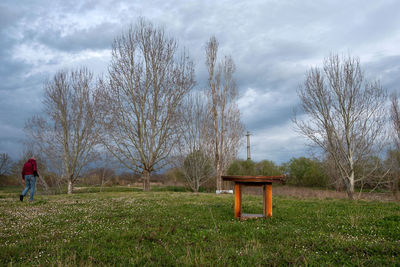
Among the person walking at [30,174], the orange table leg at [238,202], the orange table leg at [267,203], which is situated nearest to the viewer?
the orange table leg at [238,202]

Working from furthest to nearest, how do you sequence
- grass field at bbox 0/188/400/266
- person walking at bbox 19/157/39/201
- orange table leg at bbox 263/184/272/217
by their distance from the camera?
person walking at bbox 19/157/39/201 < orange table leg at bbox 263/184/272/217 < grass field at bbox 0/188/400/266

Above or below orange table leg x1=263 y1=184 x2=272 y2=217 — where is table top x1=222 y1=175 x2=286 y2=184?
above

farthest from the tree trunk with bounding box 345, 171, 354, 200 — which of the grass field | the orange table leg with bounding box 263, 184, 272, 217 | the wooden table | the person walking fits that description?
the person walking

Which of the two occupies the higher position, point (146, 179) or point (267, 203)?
point (267, 203)

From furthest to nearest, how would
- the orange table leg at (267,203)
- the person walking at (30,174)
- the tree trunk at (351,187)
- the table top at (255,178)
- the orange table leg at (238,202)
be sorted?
the tree trunk at (351,187) < the person walking at (30,174) < the orange table leg at (267,203) < the orange table leg at (238,202) < the table top at (255,178)

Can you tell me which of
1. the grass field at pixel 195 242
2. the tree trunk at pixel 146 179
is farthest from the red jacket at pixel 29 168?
the tree trunk at pixel 146 179

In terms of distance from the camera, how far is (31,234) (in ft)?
17.8

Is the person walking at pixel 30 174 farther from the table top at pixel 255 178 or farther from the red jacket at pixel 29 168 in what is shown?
the table top at pixel 255 178

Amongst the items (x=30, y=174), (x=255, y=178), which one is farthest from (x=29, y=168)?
(x=255, y=178)

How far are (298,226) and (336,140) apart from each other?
1345 centimetres

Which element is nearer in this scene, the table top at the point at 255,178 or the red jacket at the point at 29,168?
the table top at the point at 255,178

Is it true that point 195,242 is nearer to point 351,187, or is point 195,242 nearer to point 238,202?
point 238,202

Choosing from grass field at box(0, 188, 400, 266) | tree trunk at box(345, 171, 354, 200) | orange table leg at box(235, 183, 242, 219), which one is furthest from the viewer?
tree trunk at box(345, 171, 354, 200)

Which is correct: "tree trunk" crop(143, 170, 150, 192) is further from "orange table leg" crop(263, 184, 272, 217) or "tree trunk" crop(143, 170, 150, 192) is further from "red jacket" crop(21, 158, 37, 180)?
"orange table leg" crop(263, 184, 272, 217)
